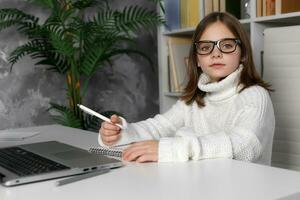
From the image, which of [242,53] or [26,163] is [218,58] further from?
[26,163]

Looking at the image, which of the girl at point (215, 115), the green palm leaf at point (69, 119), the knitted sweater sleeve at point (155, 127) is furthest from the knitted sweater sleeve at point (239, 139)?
the green palm leaf at point (69, 119)

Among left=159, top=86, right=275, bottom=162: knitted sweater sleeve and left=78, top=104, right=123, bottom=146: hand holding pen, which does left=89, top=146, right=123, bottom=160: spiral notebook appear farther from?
left=159, top=86, right=275, bottom=162: knitted sweater sleeve

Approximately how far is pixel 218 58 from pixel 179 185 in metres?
0.62

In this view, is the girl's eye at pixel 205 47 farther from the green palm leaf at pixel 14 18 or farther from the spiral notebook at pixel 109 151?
the green palm leaf at pixel 14 18

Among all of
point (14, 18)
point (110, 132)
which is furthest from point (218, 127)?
point (14, 18)

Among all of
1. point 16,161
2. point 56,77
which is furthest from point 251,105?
point 56,77

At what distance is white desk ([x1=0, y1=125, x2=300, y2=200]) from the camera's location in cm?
77

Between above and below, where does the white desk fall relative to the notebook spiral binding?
above

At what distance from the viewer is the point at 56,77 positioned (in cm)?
251

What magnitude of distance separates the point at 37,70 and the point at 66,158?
1499 mm

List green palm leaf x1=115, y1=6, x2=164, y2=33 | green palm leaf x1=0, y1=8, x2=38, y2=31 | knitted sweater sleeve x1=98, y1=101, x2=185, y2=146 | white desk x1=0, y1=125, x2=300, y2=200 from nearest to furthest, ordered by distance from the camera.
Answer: white desk x1=0, y1=125, x2=300, y2=200 → knitted sweater sleeve x1=98, y1=101, x2=185, y2=146 → green palm leaf x1=0, y1=8, x2=38, y2=31 → green palm leaf x1=115, y1=6, x2=164, y2=33

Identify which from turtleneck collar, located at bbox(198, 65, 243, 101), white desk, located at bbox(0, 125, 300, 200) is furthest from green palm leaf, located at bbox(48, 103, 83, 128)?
white desk, located at bbox(0, 125, 300, 200)

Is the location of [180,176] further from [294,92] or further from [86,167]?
[294,92]

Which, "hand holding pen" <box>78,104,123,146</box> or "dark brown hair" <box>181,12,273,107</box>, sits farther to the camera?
"dark brown hair" <box>181,12,273,107</box>
